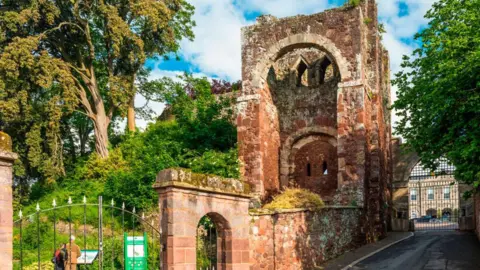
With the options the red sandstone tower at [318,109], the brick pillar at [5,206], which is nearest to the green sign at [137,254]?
the brick pillar at [5,206]

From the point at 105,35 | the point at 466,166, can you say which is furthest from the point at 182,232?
the point at 105,35

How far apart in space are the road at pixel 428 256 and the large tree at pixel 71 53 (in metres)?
12.8

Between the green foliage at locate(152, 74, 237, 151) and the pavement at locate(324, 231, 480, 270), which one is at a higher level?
the green foliage at locate(152, 74, 237, 151)

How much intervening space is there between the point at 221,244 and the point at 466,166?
21.0 ft

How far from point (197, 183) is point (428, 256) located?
10798 mm

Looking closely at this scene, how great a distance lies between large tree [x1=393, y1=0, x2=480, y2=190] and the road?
8.52 ft

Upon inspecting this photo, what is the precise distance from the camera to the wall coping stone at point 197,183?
24.4ft

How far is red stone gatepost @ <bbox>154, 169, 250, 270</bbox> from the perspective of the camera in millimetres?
7469

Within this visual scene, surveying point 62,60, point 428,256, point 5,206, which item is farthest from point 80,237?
point 5,206

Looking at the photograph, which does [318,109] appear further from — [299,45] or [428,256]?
[428,256]

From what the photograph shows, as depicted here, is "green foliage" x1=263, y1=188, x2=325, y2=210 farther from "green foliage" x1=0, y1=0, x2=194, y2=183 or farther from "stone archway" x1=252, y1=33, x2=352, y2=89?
"green foliage" x1=0, y1=0, x2=194, y2=183

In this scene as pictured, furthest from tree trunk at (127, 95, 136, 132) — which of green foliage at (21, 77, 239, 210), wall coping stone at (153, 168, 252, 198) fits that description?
wall coping stone at (153, 168, 252, 198)

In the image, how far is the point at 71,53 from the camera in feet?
84.3

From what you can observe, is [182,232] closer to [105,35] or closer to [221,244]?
[221,244]
